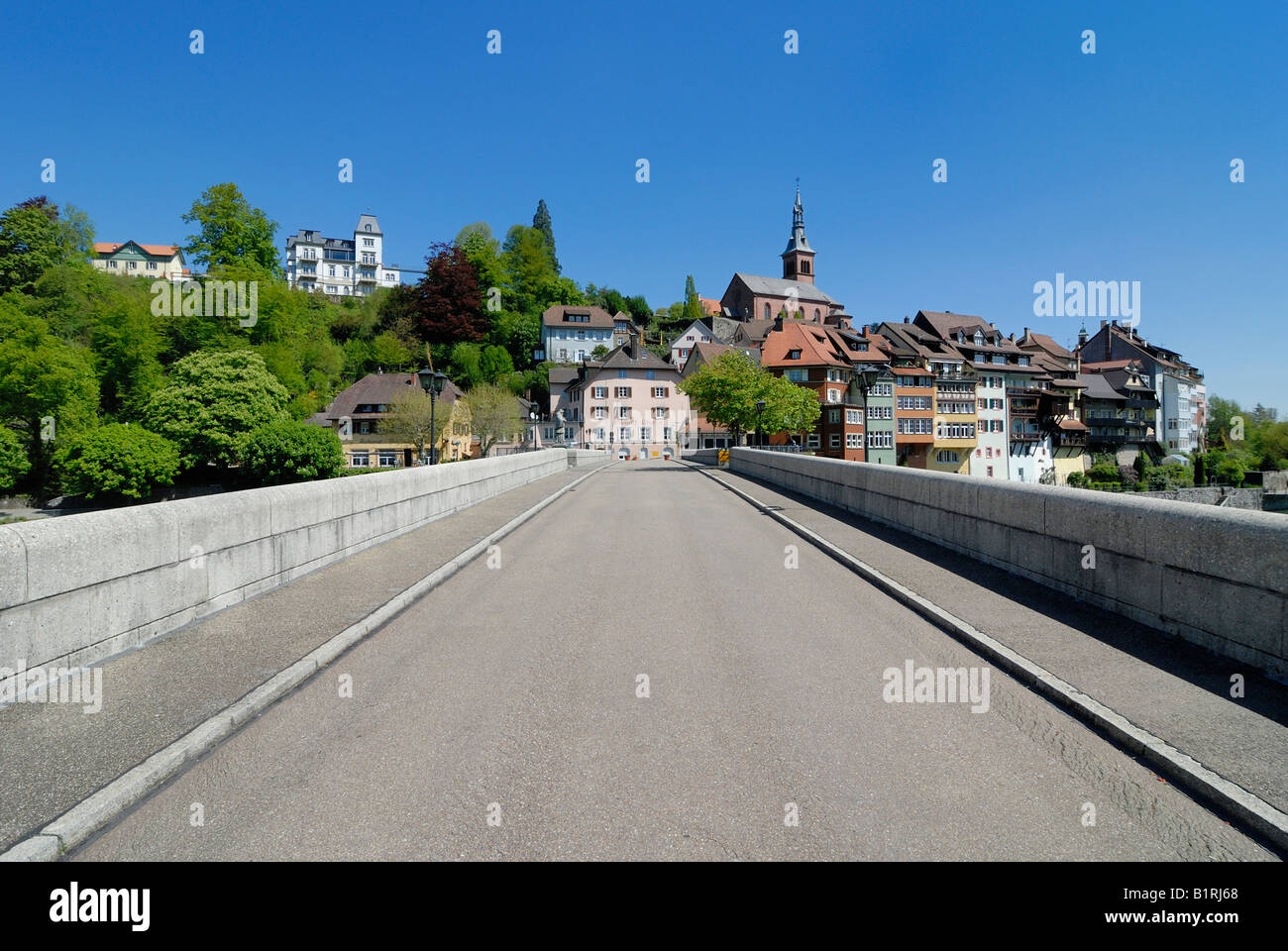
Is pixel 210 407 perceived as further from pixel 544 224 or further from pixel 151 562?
pixel 544 224

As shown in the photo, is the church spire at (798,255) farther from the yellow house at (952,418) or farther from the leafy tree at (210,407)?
the leafy tree at (210,407)

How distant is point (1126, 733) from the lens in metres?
4.46

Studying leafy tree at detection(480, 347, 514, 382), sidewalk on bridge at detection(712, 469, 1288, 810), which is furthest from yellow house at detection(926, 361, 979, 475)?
sidewalk on bridge at detection(712, 469, 1288, 810)

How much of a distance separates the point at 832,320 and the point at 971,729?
→ 5038 inches

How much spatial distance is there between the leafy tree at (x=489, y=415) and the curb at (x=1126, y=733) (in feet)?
223

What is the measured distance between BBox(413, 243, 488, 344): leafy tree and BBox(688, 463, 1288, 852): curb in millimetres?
94910

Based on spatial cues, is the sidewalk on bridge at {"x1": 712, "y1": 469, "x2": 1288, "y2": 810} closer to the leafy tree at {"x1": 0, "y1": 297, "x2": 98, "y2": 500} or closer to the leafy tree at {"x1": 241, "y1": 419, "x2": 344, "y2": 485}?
the leafy tree at {"x1": 241, "y1": 419, "x2": 344, "y2": 485}

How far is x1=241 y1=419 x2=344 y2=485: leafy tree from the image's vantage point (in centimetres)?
4938

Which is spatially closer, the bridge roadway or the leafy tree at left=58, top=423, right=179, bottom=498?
the bridge roadway

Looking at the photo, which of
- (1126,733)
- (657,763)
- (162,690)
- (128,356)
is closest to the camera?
(657,763)

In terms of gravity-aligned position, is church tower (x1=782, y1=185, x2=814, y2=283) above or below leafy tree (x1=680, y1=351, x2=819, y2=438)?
above

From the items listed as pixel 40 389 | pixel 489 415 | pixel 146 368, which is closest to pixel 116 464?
pixel 40 389

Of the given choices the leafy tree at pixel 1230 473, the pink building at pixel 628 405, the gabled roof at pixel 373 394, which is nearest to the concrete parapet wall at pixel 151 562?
the gabled roof at pixel 373 394

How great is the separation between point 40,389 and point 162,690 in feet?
193
